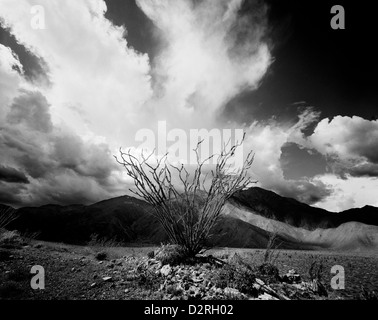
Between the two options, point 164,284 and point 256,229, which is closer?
Result: point 164,284

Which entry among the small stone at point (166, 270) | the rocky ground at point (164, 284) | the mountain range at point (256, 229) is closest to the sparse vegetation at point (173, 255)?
the rocky ground at point (164, 284)

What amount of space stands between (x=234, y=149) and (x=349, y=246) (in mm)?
146098

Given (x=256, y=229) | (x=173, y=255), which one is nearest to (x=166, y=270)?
(x=173, y=255)

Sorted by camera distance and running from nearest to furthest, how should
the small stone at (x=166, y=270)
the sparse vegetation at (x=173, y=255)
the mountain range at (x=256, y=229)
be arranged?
the small stone at (x=166, y=270), the sparse vegetation at (x=173, y=255), the mountain range at (x=256, y=229)

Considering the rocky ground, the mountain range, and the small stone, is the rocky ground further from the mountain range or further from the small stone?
the mountain range

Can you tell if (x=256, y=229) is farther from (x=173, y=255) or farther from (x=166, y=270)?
(x=166, y=270)

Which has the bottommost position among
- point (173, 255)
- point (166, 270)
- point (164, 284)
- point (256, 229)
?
point (256, 229)

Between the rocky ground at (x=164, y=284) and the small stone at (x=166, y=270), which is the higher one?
the small stone at (x=166, y=270)

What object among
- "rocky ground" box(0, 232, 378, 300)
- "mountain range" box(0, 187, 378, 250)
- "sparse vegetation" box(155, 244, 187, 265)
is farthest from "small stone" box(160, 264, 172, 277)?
"mountain range" box(0, 187, 378, 250)

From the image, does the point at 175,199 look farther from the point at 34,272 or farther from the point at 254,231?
the point at 254,231

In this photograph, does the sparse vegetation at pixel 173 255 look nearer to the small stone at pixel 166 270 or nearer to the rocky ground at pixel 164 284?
the rocky ground at pixel 164 284

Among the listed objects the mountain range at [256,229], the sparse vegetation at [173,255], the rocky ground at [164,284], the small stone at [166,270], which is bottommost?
the mountain range at [256,229]
